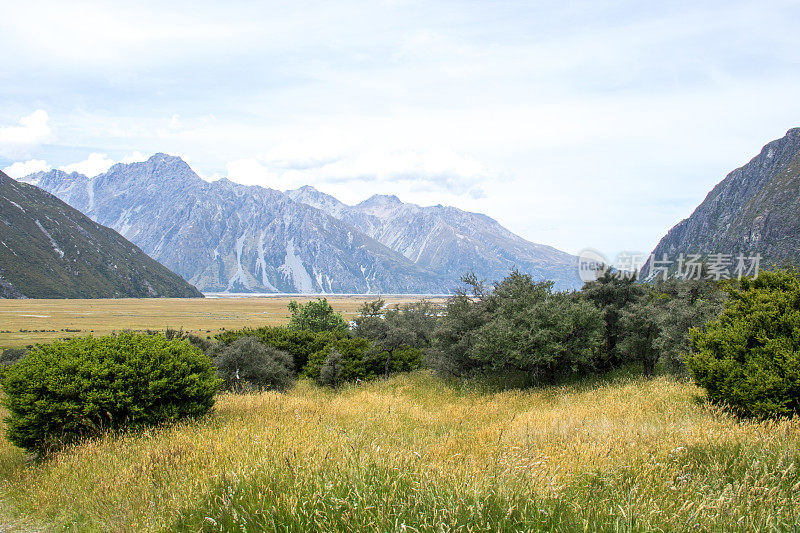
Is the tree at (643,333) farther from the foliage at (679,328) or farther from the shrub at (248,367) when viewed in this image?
the shrub at (248,367)

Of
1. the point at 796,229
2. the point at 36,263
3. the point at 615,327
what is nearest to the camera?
the point at 615,327

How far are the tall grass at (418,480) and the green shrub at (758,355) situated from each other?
0.86 meters

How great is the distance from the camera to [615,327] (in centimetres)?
2066

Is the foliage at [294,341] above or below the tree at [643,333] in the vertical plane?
below

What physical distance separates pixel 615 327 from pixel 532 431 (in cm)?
1510

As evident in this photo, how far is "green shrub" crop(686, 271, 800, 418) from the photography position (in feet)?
27.2

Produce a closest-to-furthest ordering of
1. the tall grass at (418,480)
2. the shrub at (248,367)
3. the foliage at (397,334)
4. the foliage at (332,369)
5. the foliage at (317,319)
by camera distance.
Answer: the tall grass at (418,480)
the shrub at (248,367)
the foliage at (332,369)
the foliage at (397,334)
the foliage at (317,319)

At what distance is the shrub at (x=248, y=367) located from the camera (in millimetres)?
23109

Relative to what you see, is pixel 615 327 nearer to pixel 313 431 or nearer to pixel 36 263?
pixel 313 431

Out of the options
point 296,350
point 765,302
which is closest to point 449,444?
point 765,302

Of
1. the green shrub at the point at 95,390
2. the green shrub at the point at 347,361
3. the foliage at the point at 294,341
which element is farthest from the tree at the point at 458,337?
the green shrub at the point at 95,390

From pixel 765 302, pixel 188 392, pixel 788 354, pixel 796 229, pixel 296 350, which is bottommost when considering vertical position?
pixel 296 350

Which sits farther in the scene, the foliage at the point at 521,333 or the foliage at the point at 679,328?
the foliage at the point at 521,333

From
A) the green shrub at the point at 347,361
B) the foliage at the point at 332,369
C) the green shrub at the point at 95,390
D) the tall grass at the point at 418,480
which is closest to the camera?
the tall grass at the point at 418,480
